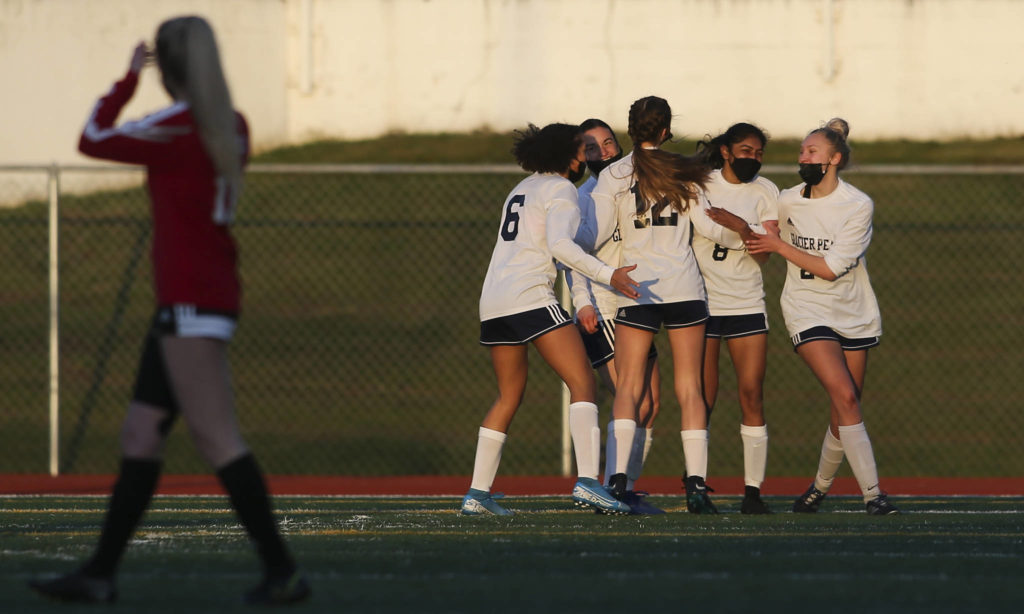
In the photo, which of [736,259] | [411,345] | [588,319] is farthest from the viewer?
[411,345]

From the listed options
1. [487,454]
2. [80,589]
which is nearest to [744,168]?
[487,454]

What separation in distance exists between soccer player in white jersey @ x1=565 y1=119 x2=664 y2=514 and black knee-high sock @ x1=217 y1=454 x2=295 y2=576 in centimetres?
339

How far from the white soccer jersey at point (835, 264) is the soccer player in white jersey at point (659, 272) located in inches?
14.1

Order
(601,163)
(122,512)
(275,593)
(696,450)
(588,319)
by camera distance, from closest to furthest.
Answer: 1. (275,593)
2. (122,512)
3. (588,319)
4. (696,450)
5. (601,163)

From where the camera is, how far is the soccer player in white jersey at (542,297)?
6.88 m

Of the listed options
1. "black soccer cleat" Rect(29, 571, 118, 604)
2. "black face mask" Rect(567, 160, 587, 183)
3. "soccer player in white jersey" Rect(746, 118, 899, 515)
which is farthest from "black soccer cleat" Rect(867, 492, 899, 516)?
"black soccer cleat" Rect(29, 571, 118, 604)

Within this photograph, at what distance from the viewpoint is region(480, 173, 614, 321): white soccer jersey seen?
6887 mm

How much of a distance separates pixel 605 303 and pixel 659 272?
598 mm

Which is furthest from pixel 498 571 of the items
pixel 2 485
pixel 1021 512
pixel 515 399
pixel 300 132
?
pixel 300 132

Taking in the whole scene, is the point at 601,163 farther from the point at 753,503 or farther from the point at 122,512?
the point at 122,512

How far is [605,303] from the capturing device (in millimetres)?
7754

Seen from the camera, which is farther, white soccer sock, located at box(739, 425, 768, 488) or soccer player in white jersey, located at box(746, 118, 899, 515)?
white soccer sock, located at box(739, 425, 768, 488)

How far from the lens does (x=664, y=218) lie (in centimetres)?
729

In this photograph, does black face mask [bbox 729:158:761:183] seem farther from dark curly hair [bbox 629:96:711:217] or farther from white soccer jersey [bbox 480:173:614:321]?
white soccer jersey [bbox 480:173:614:321]
